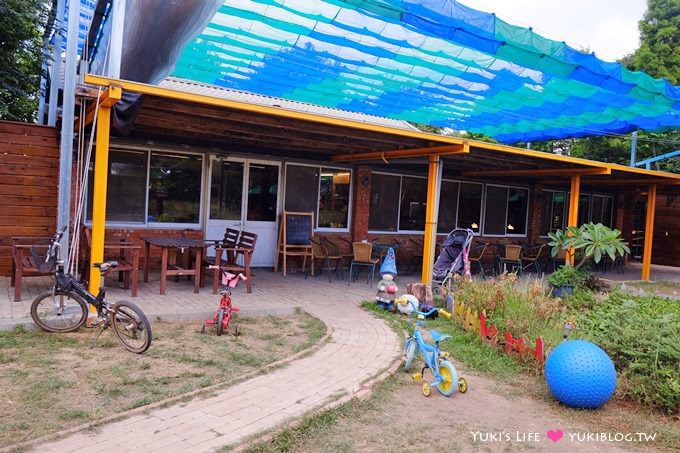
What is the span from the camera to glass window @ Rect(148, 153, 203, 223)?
30.4ft

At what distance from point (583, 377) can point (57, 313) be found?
497cm

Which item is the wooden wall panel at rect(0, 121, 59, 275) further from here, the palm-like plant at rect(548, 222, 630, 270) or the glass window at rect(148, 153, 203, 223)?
the palm-like plant at rect(548, 222, 630, 270)

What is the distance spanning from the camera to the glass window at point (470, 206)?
13.5 meters

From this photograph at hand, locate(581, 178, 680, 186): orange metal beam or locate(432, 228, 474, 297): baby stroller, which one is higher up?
locate(581, 178, 680, 186): orange metal beam

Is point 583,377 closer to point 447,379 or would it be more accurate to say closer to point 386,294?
point 447,379

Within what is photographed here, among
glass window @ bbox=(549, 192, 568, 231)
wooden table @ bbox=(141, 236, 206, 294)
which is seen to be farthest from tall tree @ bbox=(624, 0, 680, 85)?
wooden table @ bbox=(141, 236, 206, 294)

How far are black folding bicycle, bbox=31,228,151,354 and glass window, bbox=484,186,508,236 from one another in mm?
10681

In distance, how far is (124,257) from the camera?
797 centimetres

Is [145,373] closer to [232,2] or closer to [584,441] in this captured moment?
[584,441]

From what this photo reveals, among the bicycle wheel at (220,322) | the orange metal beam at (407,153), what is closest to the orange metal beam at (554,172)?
the orange metal beam at (407,153)

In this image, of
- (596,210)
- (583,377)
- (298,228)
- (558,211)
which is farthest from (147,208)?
(596,210)

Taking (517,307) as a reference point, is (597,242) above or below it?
above

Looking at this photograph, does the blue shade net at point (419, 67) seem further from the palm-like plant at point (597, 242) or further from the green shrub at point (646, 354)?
the green shrub at point (646, 354)

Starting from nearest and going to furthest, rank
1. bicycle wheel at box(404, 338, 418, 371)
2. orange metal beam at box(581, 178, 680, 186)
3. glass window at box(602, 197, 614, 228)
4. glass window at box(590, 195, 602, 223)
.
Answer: bicycle wheel at box(404, 338, 418, 371) → orange metal beam at box(581, 178, 680, 186) → glass window at box(590, 195, 602, 223) → glass window at box(602, 197, 614, 228)
